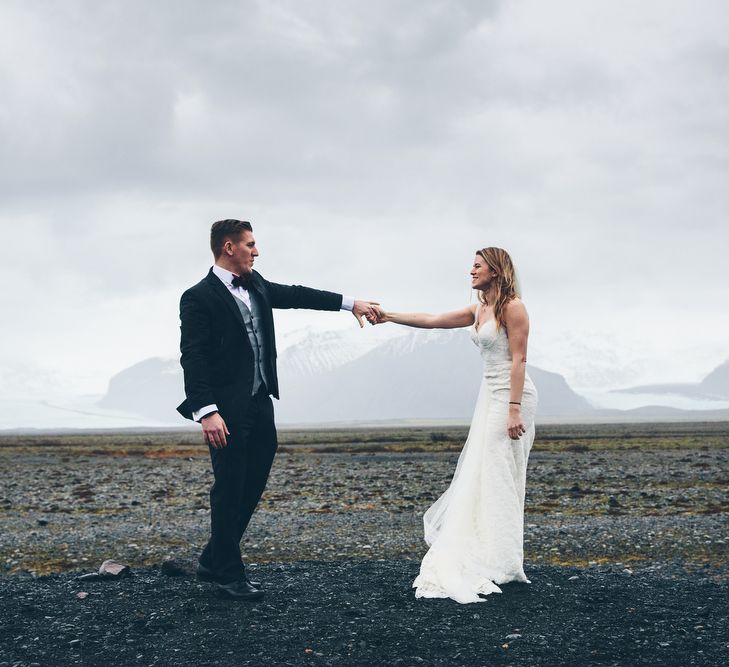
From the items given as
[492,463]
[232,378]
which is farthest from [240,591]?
[492,463]

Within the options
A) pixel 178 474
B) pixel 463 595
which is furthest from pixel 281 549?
pixel 178 474

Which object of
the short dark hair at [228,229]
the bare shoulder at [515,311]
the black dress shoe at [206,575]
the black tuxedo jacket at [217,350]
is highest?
the short dark hair at [228,229]

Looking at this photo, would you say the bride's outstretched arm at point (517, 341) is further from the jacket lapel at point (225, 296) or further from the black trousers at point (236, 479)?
the jacket lapel at point (225, 296)

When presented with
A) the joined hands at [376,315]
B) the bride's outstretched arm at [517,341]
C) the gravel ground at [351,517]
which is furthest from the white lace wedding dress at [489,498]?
the gravel ground at [351,517]

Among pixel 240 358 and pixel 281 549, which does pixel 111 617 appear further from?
pixel 281 549

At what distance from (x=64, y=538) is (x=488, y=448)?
25.8 ft

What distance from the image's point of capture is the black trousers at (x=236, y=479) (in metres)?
6.41

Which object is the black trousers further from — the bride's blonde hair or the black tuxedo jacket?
the bride's blonde hair

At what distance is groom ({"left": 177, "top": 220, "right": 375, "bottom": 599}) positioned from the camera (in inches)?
251

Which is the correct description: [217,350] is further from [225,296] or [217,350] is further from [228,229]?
[228,229]

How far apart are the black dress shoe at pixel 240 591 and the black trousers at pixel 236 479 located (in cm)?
6

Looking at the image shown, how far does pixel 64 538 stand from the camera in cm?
1202

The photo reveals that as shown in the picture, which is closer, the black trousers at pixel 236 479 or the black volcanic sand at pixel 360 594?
the black volcanic sand at pixel 360 594

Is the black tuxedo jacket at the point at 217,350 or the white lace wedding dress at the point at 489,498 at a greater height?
the black tuxedo jacket at the point at 217,350
